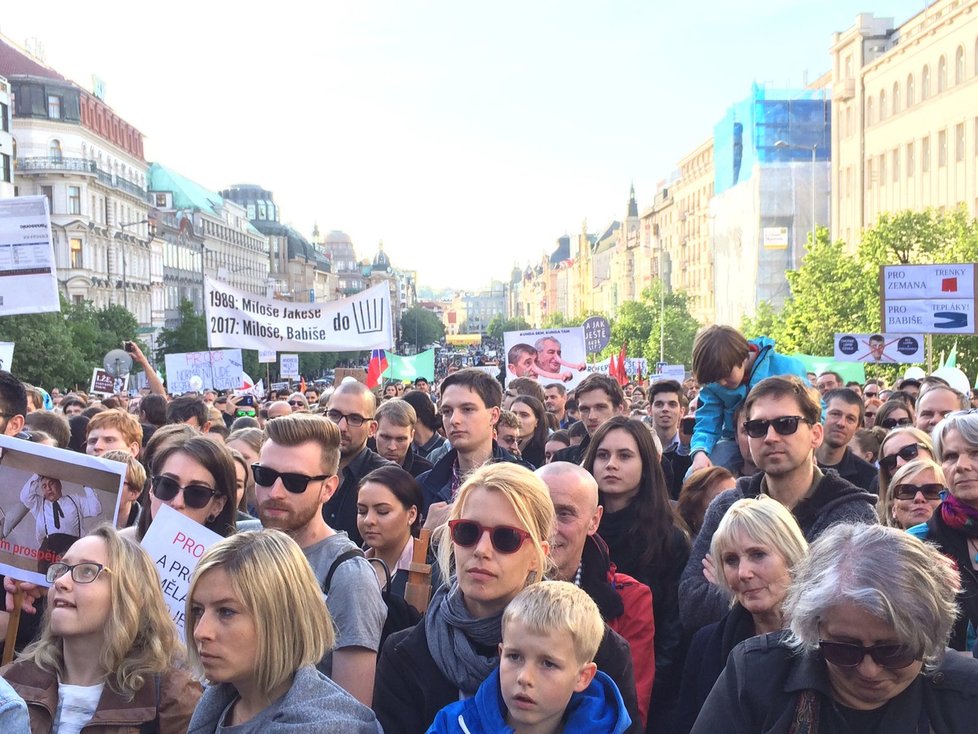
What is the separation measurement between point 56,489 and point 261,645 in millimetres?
1965

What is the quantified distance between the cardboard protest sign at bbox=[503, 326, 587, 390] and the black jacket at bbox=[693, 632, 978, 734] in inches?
587

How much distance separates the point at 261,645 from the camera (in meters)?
3.20

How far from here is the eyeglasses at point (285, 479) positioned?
171 inches

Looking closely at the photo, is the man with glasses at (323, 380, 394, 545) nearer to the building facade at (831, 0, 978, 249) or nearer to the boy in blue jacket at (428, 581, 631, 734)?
the boy in blue jacket at (428, 581, 631, 734)

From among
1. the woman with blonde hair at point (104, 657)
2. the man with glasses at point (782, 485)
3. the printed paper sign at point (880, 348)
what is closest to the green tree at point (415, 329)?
the printed paper sign at point (880, 348)

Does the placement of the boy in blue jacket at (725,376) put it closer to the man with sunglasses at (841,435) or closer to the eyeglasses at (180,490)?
the man with sunglasses at (841,435)

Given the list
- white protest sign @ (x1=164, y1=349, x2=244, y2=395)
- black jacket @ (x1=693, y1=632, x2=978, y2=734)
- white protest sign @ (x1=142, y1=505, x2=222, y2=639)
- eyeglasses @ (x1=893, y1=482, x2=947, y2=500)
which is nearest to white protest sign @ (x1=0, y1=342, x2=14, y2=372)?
white protest sign @ (x1=164, y1=349, x2=244, y2=395)

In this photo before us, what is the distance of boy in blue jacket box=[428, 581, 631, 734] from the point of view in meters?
3.08

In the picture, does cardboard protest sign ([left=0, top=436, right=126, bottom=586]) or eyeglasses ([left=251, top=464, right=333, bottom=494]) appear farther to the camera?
cardboard protest sign ([left=0, top=436, right=126, bottom=586])

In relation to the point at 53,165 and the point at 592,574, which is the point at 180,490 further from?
the point at 53,165

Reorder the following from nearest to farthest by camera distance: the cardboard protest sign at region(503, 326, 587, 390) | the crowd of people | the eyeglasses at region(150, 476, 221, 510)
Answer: the crowd of people
the eyeglasses at region(150, 476, 221, 510)
the cardboard protest sign at region(503, 326, 587, 390)

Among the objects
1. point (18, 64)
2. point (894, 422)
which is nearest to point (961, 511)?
point (894, 422)

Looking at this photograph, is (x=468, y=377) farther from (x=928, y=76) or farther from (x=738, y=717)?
(x=928, y=76)

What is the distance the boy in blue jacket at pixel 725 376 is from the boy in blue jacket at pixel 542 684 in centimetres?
288
